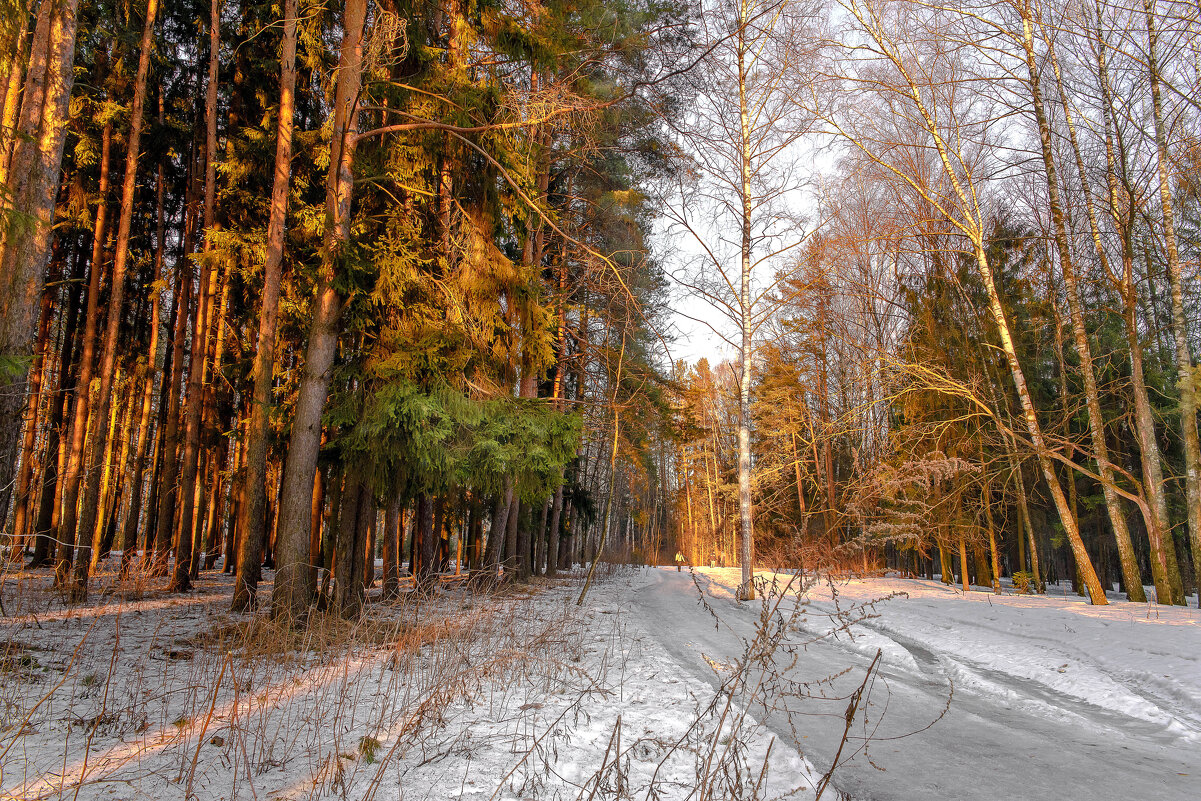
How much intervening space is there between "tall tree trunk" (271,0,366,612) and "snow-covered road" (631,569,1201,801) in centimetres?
480

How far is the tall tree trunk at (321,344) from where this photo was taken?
711 centimetres

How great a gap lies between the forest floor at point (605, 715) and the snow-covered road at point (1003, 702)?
1.0 inches

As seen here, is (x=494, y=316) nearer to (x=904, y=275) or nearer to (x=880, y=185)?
(x=880, y=185)

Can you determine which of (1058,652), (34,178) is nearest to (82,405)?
(34,178)

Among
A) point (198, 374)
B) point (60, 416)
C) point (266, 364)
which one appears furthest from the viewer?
point (60, 416)

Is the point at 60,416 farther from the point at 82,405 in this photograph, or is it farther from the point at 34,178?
the point at 34,178

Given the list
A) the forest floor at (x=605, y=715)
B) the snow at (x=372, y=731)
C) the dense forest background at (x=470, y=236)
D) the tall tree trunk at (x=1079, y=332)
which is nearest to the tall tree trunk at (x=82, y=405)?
the dense forest background at (x=470, y=236)

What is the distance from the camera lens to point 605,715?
4.06 metres

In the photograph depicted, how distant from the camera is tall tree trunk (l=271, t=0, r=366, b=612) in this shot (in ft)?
23.3

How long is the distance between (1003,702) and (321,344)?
27.7 ft

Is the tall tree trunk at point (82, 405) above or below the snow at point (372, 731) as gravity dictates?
above

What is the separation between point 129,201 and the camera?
9.84 m

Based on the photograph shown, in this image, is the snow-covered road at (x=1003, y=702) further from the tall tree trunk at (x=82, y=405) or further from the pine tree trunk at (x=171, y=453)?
the tall tree trunk at (x=82, y=405)

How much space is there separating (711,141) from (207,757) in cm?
1322
